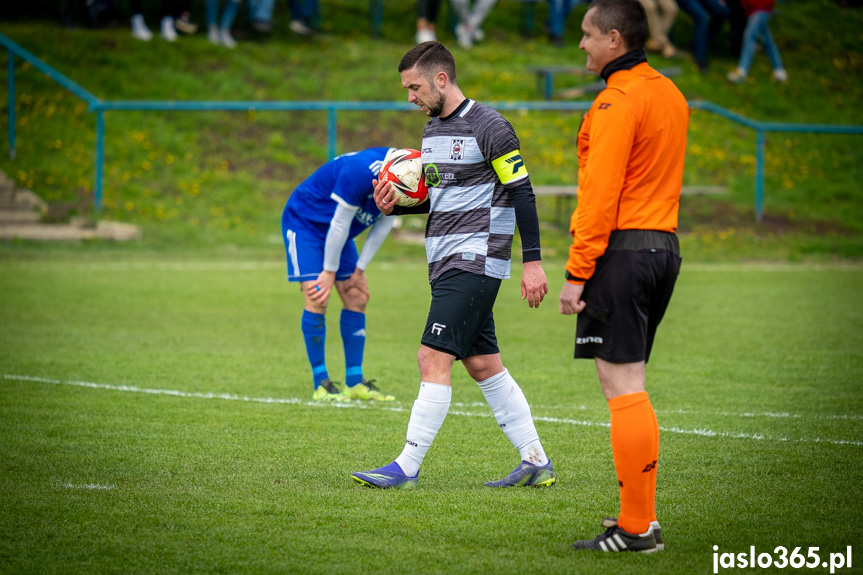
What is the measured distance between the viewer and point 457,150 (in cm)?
488

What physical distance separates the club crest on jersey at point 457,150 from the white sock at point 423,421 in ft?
3.80

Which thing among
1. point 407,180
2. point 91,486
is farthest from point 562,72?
point 91,486

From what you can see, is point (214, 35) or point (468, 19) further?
point (468, 19)

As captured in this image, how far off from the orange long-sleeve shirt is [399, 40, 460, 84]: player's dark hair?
1118mm

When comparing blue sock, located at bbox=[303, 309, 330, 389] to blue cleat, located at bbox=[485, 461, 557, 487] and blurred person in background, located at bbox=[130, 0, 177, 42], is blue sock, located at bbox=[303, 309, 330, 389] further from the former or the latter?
blurred person in background, located at bbox=[130, 0, 177, 42]

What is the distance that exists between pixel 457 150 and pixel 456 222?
37cm

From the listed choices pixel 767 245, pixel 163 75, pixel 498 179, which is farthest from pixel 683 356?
pixel 163 75

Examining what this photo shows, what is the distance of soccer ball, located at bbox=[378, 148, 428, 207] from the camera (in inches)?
208

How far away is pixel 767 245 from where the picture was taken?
18.5 meters

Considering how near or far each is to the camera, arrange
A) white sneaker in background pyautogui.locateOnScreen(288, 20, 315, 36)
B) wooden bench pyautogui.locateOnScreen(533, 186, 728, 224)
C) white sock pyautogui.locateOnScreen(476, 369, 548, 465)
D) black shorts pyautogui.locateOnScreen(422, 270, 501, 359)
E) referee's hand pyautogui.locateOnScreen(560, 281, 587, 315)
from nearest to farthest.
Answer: referee's hand pyautogui.locateOnScreen(560, 281, 587, 315)
black shorts pyautogui.locateOnScreen(422, 270, 501, 359)
white sock pyautogui.locateOnScreen(476, 369, 548, 465)
wooden bench pyautogui.locateOnScreen(533, 186, 728, 224)
white sneaker in background pyautogui.locateOnScreen(288, 20, 315, 36)

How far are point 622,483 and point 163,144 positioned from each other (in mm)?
18306

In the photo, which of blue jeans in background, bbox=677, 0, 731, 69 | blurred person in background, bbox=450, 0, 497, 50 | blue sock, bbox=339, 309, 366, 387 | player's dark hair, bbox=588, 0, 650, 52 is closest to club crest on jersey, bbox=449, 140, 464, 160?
player's dark hair, bbox=588, 0, 650, 52

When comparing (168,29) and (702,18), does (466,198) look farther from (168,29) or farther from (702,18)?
(702,18)

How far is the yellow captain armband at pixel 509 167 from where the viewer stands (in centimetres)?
477
